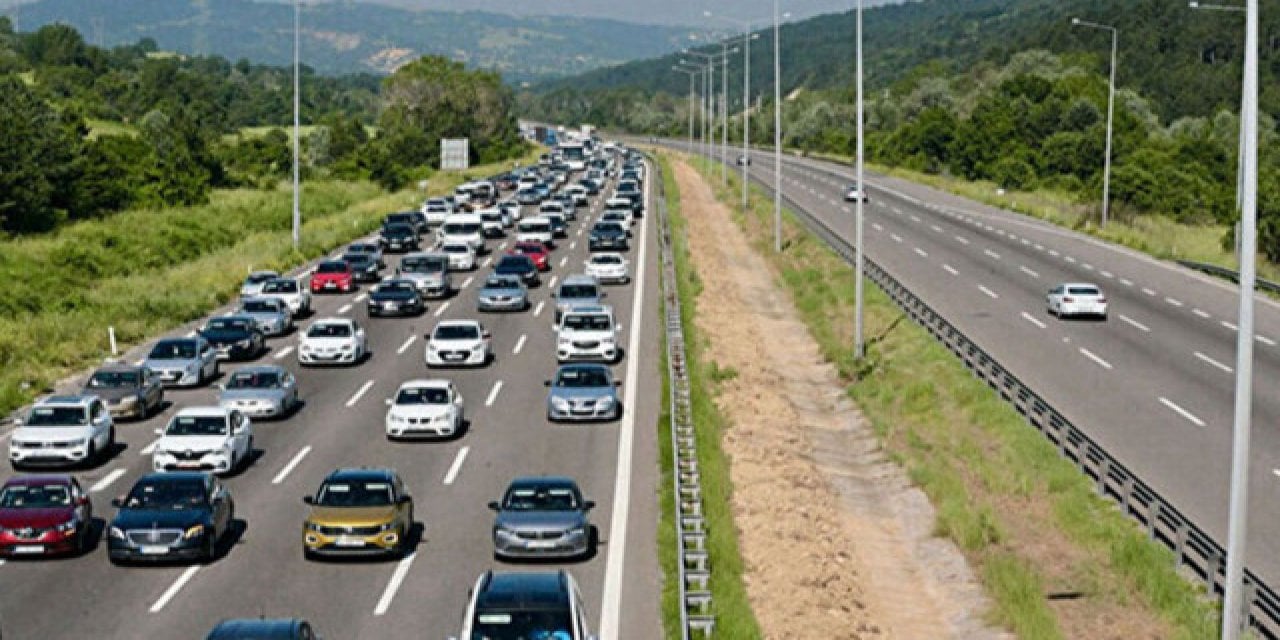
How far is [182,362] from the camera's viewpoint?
41.5 m

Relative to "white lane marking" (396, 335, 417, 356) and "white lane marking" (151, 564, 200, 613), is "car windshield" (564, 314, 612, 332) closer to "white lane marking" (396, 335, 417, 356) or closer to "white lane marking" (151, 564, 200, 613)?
"white lane marking" (396, 335, 417, 356)

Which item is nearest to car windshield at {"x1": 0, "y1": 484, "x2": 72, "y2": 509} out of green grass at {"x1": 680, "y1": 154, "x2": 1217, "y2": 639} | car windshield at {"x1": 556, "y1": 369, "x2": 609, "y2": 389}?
car windshield at {"x1": 556, "y1": 369, "x2": 609, "y2": 389}

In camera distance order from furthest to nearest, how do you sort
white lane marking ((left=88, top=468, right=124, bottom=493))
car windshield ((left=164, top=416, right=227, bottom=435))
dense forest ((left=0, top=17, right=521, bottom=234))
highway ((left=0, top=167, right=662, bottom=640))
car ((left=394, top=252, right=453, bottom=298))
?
dense forest ((left=0, top=17, right=521, bottom=234)) → car ((left=394, top=252, right=453, bottom=298)) → car windshield ((left=164, top=416, right=227, bottom=435)) → white lane marking ((left=88, top=468, right=124, bottom=493)) → highway ((left=0, top=167, right=662, bottom=640))

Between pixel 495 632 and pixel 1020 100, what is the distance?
13185cm

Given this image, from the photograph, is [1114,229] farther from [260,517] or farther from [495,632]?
[495,632]

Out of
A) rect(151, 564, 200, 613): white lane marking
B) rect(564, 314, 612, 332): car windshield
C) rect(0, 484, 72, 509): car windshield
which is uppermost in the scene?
rect(564, 314, 612, 332): car windshield

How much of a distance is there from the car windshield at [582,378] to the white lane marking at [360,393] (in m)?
5.62

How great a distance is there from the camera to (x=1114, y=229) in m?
83.0

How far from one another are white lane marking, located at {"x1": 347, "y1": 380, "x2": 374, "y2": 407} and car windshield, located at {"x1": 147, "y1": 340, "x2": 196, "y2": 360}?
4.49 m

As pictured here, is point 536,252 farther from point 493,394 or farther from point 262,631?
point 262,631

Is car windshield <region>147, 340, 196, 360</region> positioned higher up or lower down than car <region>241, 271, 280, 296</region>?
lower down

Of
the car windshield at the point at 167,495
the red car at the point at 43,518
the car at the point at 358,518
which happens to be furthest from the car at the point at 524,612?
the red car at the point at 43,518

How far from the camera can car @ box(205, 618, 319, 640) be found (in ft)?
54.0

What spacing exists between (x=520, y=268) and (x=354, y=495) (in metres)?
35.8
